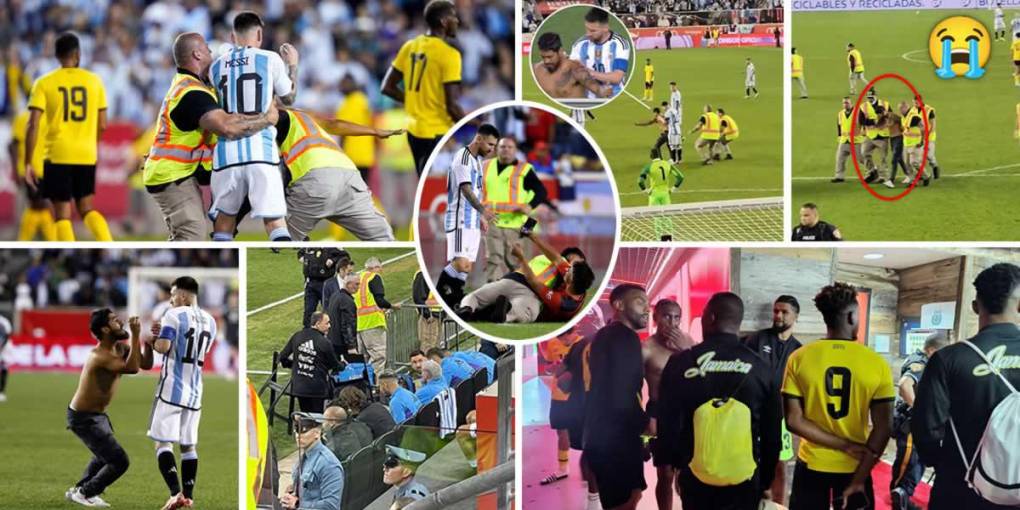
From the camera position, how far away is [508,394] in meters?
7.31

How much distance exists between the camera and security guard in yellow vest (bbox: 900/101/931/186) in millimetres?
7387

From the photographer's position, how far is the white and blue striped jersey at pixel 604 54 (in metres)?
7.39

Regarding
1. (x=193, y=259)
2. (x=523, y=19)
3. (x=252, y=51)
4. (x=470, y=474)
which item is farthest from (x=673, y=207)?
(x=193, y=259)

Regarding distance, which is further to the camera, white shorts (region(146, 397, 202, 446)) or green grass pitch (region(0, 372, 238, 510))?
green grass pitch (region(0, 372, 238, 510))

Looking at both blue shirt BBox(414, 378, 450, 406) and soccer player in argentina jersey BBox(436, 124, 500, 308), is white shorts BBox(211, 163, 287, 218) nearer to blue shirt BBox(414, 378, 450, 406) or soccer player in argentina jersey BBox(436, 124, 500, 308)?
soccer player in argentina jersey BBox(436, 124, 500, 308)

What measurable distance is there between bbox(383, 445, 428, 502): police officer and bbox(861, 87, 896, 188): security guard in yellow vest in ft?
8.93

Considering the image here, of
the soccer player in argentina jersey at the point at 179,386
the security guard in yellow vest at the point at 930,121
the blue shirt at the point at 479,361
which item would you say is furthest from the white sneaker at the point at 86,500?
the security guard in yellow vest at the point at 930,121

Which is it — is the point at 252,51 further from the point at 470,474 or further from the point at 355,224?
the point at 470,474

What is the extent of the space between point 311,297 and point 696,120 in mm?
2170

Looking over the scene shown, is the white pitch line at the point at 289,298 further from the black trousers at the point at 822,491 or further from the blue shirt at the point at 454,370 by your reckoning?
the black trousers at the point at 822,491

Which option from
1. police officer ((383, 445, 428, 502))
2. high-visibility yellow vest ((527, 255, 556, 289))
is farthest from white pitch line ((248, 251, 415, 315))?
police officer ((383, 445, 428, 502))

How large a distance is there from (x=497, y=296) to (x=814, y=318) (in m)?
1.58

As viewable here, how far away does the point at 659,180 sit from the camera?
7391 millimetres

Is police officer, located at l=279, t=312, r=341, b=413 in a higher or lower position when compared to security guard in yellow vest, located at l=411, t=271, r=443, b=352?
lower
